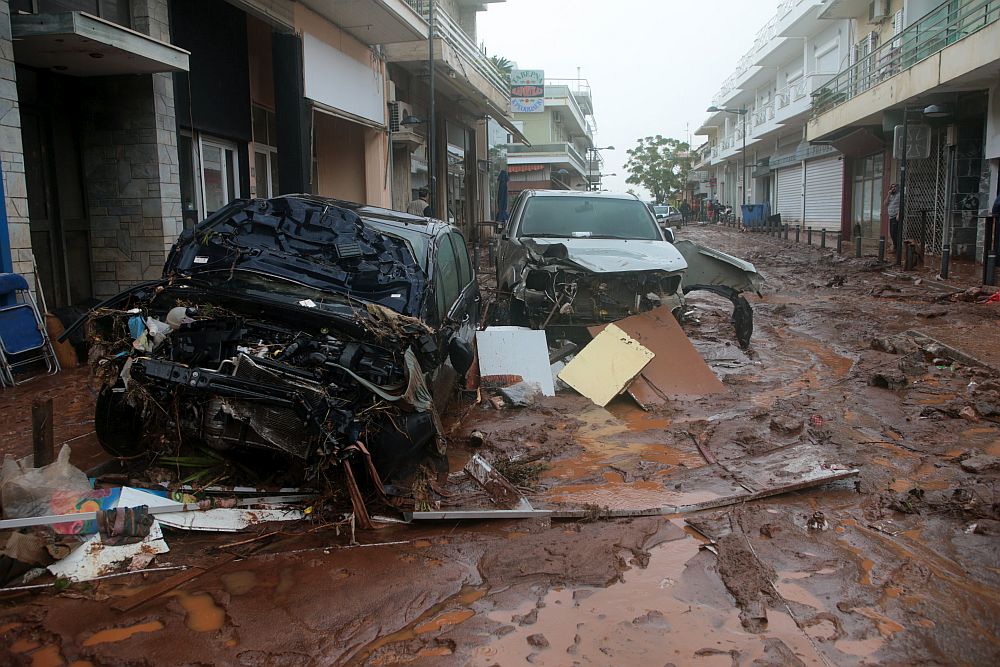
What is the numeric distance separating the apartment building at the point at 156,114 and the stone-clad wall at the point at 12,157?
0.5 inches

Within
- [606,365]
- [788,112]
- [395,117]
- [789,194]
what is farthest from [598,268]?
[789,194]

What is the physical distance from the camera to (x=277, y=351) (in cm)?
432

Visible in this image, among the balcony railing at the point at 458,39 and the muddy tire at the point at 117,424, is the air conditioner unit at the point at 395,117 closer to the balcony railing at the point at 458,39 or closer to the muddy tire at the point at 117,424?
the balcony railing at the point at 458,39

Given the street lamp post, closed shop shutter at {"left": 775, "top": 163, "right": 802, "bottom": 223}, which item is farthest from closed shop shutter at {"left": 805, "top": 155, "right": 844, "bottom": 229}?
the street lamp post

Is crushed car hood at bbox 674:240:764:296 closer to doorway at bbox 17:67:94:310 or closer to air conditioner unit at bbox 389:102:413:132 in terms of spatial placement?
doorway at bbox 17:67:94:310

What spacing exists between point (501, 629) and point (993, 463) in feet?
12.0

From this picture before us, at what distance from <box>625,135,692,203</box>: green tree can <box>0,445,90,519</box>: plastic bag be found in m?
89.2

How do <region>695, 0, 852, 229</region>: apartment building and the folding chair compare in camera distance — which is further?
<region>695, 0, 852, 229</region>: apartment building

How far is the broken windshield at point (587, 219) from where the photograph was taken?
976 cm

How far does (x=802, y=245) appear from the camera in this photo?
29391mm

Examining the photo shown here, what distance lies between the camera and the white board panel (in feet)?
45.5

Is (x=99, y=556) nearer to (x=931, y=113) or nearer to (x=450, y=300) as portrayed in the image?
(x=450, y=300)

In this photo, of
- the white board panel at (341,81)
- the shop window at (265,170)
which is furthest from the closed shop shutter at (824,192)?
the shop window at (265,170)

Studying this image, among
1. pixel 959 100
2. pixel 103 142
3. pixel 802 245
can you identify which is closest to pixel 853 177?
pixel 802 245
